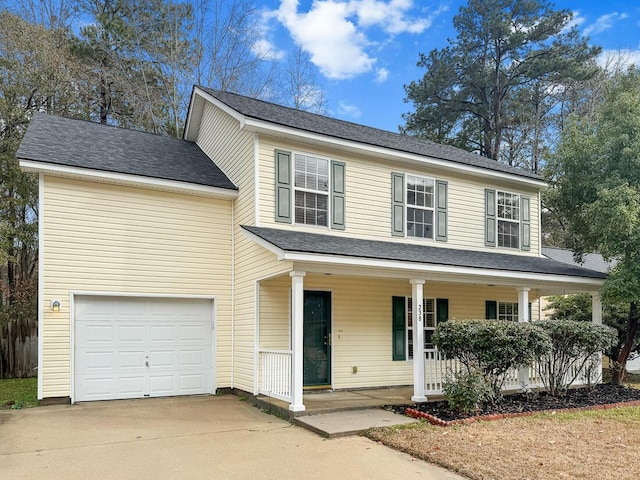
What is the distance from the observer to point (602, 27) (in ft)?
81.8

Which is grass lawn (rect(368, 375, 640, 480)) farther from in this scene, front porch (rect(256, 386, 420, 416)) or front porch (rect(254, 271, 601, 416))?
front porch (rect(254, 271, 601, 416))

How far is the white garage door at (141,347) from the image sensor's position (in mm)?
9391

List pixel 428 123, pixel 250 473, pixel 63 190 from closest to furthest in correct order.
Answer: pixel 250 473 < pixel 63 190 < pixel 428 123

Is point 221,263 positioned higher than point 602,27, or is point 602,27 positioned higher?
point 602,27

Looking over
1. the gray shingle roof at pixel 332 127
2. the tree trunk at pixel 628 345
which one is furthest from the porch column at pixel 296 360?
the tree trunk at pixel 628 345

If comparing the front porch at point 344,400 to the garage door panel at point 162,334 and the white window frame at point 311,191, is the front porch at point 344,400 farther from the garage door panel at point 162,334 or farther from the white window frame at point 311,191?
the white window frame at point 311,191

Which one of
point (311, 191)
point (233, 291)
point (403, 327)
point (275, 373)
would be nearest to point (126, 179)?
point (233, 291)

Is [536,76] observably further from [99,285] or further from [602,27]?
[99,285]

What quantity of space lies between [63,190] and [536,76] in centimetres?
2309

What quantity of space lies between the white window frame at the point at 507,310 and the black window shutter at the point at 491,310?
3.3 inches

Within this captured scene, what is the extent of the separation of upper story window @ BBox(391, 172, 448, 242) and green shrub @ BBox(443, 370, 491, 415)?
3.99m

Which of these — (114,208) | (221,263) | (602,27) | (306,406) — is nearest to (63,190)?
(114,208)

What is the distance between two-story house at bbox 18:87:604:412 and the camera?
9.13 metres

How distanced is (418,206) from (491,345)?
14.0ft
